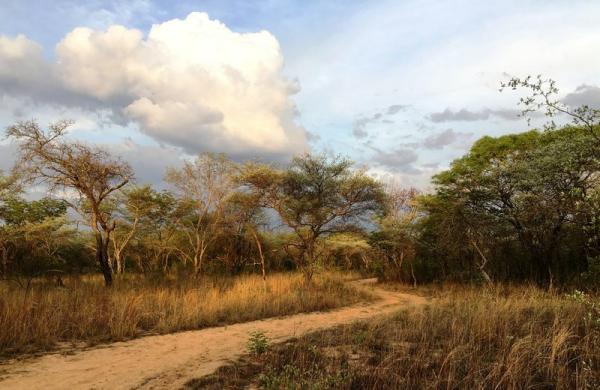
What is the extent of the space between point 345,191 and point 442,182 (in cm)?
447

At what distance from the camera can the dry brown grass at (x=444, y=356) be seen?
5156 mm

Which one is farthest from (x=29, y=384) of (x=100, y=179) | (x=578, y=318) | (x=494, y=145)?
(x=494, y=145)

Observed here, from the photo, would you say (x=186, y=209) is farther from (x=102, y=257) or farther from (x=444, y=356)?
(x=444, y=356)

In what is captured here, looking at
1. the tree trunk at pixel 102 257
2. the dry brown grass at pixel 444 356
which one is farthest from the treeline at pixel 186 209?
the dry brown grass at pixel 444 356

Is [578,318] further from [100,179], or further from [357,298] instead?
[100,179]

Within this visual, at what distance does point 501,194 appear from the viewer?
14.5 meters

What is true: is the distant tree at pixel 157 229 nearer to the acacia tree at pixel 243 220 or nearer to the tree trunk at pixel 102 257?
the acacia tree at pixel 243 220

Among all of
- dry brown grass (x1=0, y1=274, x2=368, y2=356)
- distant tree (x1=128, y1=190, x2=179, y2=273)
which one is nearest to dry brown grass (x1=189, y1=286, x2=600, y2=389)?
dry brown grass (x1=0, y1=274, x2=368, y2=356)

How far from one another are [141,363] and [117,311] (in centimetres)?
281

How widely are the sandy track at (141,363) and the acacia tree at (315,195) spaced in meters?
7.32

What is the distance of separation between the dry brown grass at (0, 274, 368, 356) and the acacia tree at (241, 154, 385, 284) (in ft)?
11.5

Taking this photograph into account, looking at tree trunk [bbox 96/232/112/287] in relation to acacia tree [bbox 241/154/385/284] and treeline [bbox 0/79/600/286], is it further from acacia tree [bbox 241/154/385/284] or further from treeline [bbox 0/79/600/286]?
acacia tree [bbox 241/154/385/284]

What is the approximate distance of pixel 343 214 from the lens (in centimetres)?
1669

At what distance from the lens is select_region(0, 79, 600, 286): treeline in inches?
485
